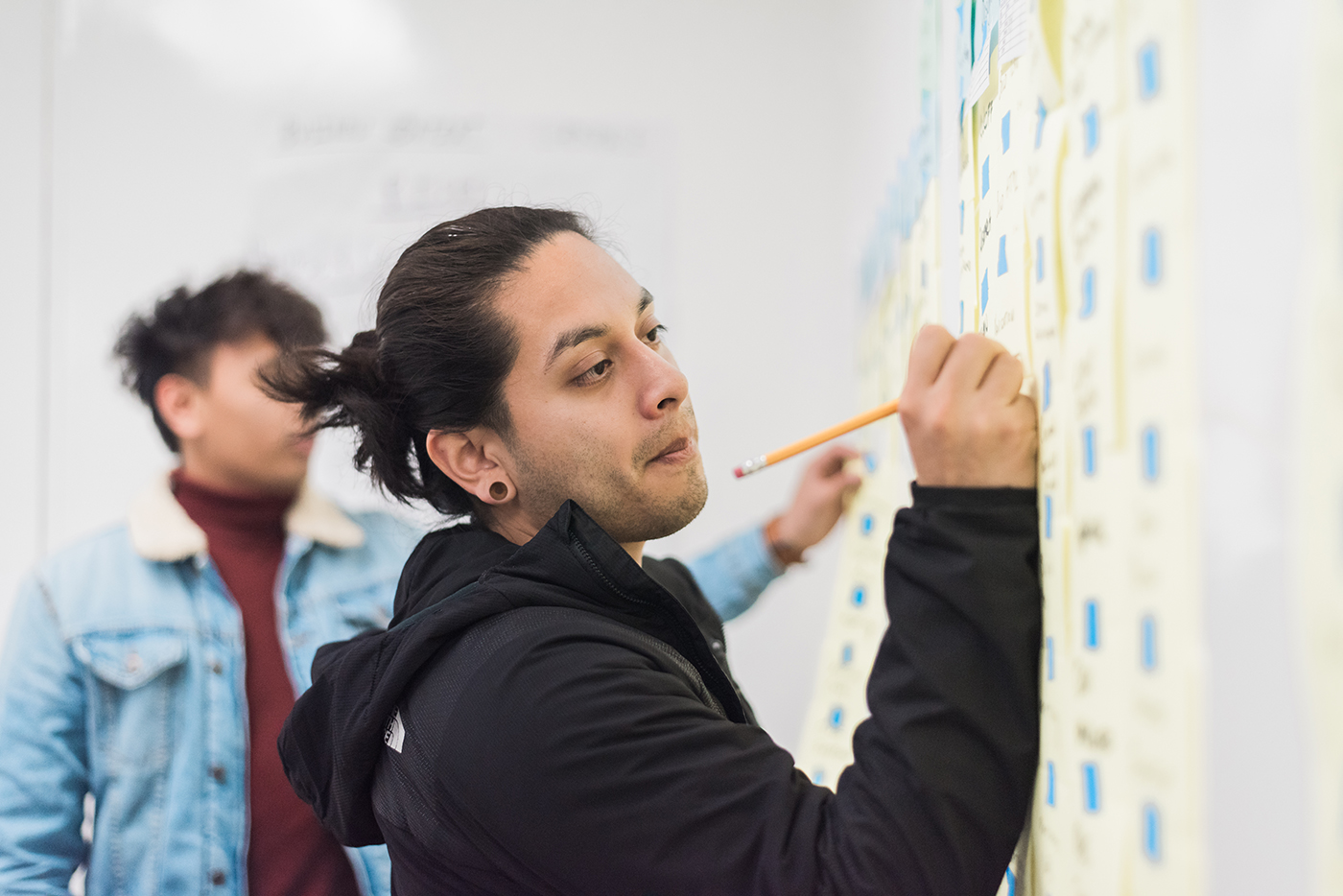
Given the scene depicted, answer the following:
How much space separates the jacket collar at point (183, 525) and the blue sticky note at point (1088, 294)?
1.15m

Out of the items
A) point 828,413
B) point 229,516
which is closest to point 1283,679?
point 229,516

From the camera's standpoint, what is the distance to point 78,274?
1.88 metres

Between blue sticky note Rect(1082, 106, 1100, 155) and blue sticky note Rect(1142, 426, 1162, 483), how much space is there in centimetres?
15

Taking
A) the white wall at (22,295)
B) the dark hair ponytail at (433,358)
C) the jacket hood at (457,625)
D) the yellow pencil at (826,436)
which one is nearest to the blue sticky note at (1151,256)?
the yellow pencil at (826,436)

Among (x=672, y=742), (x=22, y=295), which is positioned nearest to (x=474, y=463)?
(x=672, y=742)

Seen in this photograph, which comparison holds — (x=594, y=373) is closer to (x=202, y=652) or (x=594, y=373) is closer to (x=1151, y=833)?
(x=1151, y=833)

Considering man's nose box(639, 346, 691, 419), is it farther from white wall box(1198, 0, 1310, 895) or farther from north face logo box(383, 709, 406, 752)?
white wall box(1198, 0, 1310, 895)

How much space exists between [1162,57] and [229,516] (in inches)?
52.6

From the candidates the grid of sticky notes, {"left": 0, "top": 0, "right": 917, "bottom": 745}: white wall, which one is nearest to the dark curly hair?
{"left": 0, "top": 0, "right": 917, "bottom": 745}: white wall

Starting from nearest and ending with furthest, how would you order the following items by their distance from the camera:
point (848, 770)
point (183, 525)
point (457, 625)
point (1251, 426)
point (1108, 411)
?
point (1251, 426) < point (1108, 411) < point (848, 770) < point (457, 625) < point (183, 525)

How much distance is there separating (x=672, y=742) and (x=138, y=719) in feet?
3.19

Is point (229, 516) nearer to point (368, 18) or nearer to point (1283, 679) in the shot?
point (368, 18)

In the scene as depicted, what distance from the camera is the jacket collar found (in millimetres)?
1322

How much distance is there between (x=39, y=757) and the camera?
1222 millimetres
